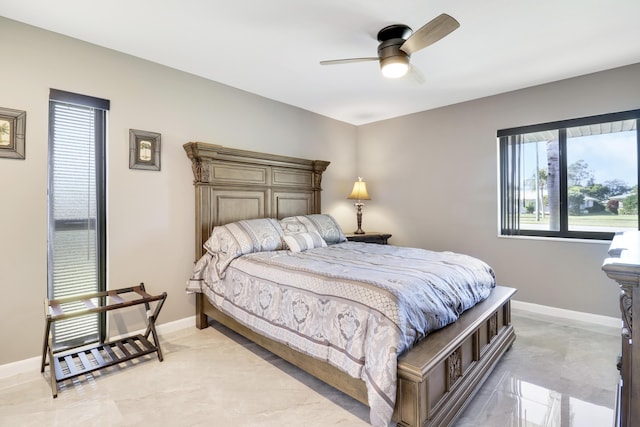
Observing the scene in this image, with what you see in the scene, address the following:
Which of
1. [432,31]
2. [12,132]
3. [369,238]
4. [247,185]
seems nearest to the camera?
[432,31]

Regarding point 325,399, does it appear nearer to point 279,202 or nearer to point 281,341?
point 281,341

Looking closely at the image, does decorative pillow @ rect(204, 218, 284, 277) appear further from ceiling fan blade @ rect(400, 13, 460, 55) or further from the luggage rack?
ceiling fan blade @ rect(400, 13, 460, 55)

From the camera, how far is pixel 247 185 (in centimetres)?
354

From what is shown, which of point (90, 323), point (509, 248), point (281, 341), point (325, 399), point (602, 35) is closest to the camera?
point (325, 399)

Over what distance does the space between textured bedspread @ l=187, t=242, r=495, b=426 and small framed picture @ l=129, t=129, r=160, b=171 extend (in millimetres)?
1178

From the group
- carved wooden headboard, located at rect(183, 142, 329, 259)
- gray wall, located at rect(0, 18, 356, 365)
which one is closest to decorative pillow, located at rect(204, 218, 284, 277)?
carved wooden headboard, located at rect(183, 142, 329, 259)

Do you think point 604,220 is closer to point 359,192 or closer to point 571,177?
point 571,177

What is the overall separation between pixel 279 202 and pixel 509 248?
286 centimetres

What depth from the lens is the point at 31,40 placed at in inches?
91.9

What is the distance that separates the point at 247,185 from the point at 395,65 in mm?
2013

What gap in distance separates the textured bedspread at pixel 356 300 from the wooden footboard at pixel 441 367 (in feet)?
0.23

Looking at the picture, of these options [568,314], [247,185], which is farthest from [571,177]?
[247,185]

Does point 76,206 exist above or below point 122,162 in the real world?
below

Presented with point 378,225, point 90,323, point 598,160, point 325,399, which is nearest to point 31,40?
point 90,323
